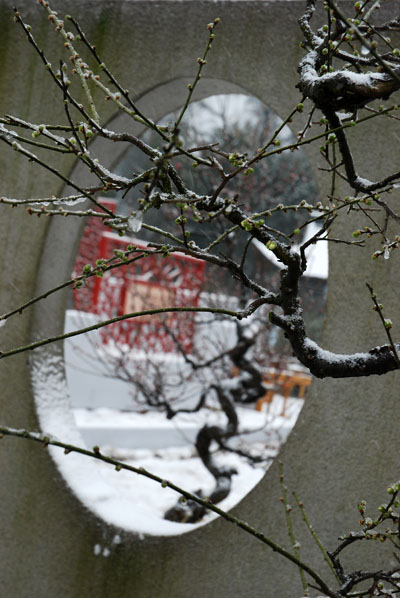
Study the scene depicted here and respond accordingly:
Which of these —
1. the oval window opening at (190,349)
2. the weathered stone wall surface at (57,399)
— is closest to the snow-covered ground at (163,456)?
the oval window opening at (190,349)

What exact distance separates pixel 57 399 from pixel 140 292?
539 cm

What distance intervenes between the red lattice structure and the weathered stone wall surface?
11.9ft

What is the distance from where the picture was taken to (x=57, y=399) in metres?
3.05

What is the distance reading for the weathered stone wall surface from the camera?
237 centimetres

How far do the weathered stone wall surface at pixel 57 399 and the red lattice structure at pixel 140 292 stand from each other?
143 inches

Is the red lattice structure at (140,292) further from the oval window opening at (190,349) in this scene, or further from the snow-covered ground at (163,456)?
the snow-covered ground at (163,456)

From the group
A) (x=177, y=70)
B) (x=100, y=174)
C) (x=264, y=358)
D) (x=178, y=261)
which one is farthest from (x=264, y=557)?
(x=178, y=261)

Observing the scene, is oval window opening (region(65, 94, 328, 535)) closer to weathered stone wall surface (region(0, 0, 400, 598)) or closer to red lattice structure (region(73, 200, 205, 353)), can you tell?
red lattice structure (region(73, 200, 205, 353))

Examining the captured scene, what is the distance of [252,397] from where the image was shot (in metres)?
5.12

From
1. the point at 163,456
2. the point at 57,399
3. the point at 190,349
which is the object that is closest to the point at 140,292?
the point at 190,349

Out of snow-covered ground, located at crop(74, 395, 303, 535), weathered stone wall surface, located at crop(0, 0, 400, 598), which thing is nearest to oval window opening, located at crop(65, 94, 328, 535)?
snow-covered ground, located at crop(74, 395, 303, 535)

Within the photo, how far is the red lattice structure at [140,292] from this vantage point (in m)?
7.20

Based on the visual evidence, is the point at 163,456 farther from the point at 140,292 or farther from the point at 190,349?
the point at 140,292

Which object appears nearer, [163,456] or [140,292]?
[163,456]
